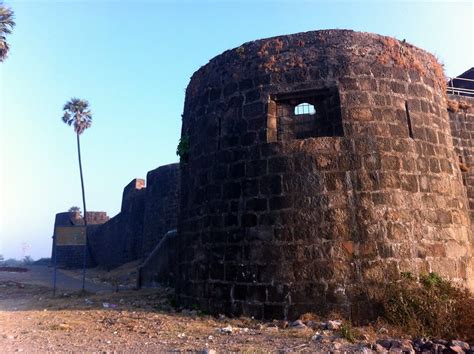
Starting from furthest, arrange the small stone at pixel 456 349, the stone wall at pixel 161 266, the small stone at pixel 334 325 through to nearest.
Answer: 1. the stone wall at pixel 161 266
2. the small stone at pixel 334 325
3. the small stone at pixel 456 349

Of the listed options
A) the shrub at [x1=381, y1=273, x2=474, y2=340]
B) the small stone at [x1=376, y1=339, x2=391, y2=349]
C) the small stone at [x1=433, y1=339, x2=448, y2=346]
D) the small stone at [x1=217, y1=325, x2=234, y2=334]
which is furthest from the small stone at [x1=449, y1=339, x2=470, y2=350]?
the small stone at [x1=217, y1=325, x2=234, y2=334]

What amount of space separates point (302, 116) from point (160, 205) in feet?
54.4

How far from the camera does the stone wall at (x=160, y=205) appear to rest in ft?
75.0

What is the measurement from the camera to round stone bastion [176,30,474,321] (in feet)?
Result: 23.8

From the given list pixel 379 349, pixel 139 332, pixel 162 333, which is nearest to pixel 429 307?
pixel 379 349

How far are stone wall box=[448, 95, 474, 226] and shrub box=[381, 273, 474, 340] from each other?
3.88m

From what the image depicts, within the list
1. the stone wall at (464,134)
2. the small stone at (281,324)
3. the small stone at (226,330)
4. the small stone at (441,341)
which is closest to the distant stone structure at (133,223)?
the small stone at (226,330)

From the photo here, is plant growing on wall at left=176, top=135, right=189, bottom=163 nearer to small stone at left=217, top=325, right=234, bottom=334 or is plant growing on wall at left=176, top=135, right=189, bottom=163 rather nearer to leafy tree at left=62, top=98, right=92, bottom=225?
small stone at left=217, top=325, right=234, bottom=334

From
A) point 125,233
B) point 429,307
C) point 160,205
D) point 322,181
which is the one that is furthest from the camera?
point 125,233

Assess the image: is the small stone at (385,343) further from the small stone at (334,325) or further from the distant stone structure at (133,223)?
the distant stone structure at (133,223)

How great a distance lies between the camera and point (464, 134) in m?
10.4

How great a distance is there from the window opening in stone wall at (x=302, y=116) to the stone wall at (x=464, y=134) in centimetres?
415

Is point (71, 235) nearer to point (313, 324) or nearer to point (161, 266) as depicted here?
point (161, 266)

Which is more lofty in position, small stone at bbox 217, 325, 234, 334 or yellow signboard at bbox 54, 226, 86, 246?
yellow signboard at bbox 54, 226, 86, 246
